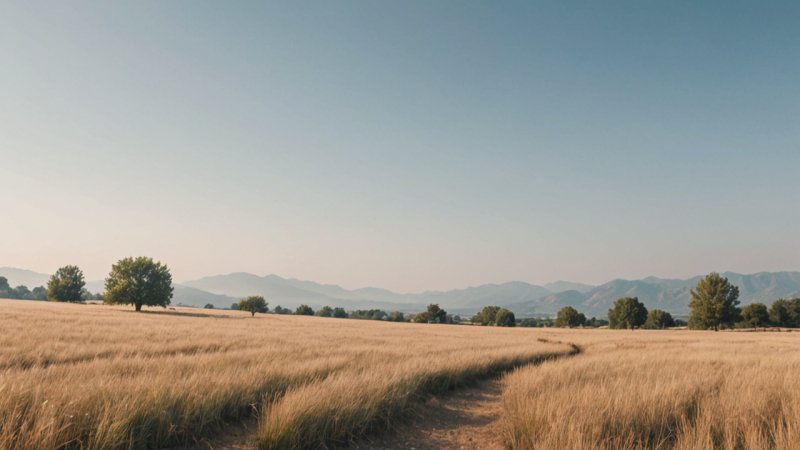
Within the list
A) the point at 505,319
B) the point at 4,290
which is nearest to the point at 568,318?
the point at 505,319

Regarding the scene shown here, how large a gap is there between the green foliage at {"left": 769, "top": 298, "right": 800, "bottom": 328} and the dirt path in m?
121

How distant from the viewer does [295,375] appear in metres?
8.74

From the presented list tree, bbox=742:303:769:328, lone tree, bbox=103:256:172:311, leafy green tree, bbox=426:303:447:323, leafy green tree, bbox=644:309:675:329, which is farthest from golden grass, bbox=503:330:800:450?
leafy green tree, bbox=644:309:675:329

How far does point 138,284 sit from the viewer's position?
62.8 meters

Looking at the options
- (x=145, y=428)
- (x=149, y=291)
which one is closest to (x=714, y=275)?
(x=145, y=428)

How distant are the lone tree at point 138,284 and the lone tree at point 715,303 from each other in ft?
287

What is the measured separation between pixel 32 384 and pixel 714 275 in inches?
3285

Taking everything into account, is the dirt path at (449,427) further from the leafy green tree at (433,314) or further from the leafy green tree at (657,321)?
the leafy green tree at (657,321)

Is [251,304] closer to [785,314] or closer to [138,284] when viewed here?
[138,284]

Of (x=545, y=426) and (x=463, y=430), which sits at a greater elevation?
(x=545, y=426)

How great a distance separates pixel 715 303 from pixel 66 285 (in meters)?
126

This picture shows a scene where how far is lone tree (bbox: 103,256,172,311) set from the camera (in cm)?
6059

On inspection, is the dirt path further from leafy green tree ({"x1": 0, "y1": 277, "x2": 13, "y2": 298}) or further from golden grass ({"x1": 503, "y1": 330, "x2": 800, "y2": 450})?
leafy green tree ({"x1": 0, "y1": 277, "x2": 13, "y2": 298})

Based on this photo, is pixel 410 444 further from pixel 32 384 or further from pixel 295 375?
pixel 32 384
